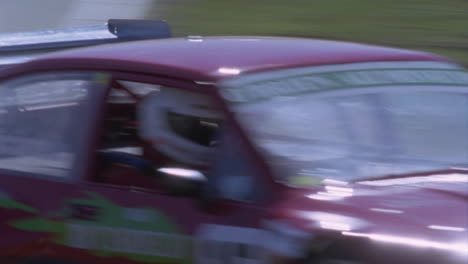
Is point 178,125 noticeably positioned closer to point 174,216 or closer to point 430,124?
point 174,216

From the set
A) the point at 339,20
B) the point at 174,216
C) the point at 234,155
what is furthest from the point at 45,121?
the point at 339,20

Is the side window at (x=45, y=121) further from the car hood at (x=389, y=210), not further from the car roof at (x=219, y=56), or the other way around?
the car hood at (x=389, y=210)

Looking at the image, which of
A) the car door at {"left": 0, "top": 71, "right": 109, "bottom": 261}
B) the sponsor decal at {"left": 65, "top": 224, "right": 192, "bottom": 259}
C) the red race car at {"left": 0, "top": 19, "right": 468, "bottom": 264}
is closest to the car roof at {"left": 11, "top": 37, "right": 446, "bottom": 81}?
the red race car at {"left": 0, "top": 19, "right": 468, "bottom": 264}

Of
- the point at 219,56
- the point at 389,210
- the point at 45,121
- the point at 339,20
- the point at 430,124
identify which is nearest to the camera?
the point at 389,210

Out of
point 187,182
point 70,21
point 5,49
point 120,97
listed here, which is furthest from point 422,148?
point 70,21

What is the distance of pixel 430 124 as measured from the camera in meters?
4.11

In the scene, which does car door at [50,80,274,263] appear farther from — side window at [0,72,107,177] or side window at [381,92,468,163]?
side window at [381,92,468,163]

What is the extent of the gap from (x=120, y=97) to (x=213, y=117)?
1.49 ft

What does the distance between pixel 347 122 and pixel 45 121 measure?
4.14 ft

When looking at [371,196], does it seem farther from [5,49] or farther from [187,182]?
[5,49]

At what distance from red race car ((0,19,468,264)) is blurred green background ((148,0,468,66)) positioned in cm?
561

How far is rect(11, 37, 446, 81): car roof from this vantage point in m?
3.84

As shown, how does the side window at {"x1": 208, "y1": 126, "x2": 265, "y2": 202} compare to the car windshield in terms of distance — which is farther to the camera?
the car windshield

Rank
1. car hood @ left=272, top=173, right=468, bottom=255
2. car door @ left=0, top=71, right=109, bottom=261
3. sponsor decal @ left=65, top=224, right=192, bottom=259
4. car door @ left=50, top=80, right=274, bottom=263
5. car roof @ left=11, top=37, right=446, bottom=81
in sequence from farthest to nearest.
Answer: car door @ left=0, top=71, right=109, bottom=261 → car roof @ left=11, top=37, right=446, bottom=81 → sponsor decal @ left=65, top=224, right=192, bottom=259 → car door @ left=50, top=80, right=274, bottom=263 → car hood @ left=272, top=173, right=468, bottom=255
